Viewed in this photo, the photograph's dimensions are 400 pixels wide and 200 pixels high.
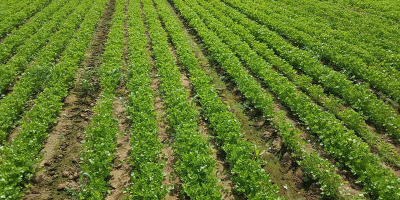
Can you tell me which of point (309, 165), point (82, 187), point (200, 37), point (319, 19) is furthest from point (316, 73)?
point (82, 187)

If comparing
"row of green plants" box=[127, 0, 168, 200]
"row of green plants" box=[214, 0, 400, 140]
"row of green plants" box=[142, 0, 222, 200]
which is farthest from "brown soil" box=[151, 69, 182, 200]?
"row of green plants" box=[214, 0, 400, 140]

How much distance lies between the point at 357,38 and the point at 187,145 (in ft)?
43.0

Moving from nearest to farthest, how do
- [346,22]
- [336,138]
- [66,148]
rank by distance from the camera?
[336,138], [66,148], [346,22]

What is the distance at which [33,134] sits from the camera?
8.01 metres

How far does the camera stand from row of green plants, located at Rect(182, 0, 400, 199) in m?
6.62

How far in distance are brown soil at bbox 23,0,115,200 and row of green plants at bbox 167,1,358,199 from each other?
4094 millimetres

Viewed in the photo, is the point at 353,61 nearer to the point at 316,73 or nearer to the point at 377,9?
the point at 316,73

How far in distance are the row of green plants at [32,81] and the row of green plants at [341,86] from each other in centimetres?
1068

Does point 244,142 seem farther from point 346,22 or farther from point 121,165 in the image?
point 346,22

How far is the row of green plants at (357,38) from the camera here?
1314 centimetres

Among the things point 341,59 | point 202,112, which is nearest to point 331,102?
point 341,59

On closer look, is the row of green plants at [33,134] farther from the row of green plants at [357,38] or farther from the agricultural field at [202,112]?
the row of green plants at [357,38]

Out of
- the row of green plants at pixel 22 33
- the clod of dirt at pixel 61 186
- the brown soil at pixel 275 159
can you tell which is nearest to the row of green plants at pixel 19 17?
the row of green plants at pixel 22 33

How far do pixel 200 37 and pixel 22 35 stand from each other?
33.2 feet
